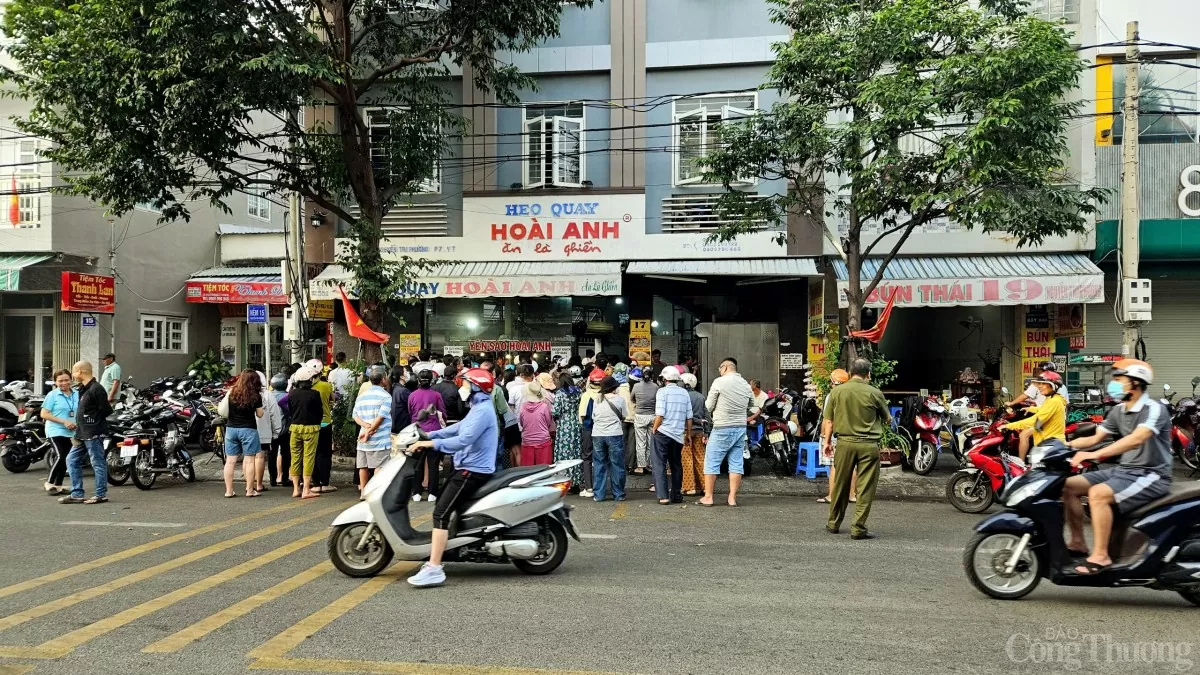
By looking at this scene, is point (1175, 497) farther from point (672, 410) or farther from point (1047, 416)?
point (672, 410)

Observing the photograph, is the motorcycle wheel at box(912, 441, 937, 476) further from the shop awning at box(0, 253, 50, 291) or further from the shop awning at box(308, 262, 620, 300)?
the shop awning at box(0, 253, 50, 291)

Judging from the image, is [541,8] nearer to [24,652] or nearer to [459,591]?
[459,591]

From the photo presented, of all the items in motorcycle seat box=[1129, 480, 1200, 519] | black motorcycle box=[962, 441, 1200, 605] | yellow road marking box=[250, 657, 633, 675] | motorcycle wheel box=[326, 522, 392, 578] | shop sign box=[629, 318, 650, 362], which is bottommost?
yellow road marking box=[250, 657, 633, 675]

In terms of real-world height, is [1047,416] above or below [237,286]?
below

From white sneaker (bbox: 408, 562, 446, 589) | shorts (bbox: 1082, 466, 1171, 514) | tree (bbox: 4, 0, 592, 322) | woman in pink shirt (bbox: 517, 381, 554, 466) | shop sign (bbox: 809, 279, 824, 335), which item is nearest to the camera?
shorts (bbox: 1082, 466, 1171, 514)

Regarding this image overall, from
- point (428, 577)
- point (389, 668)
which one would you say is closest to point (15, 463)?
point (428, 577)

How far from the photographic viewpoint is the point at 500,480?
6.41 meters

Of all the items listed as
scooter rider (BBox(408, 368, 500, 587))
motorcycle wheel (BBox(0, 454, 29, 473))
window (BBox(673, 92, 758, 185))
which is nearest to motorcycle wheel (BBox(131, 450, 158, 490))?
motorcycle wheel (BBox(0, 454, 29, 473))

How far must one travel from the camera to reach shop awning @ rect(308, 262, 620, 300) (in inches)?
592

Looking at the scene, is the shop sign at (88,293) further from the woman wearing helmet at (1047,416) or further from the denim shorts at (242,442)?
the woman wearing helmet at (1047,416)

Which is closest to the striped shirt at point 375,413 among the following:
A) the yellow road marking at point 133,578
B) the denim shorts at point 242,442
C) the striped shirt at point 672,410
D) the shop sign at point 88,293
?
the denim shorts at point 242,442

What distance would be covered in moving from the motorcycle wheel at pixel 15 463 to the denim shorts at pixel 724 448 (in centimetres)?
1066

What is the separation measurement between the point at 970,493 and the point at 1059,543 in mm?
4198

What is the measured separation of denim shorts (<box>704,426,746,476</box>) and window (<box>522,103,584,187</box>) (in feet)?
25.6
